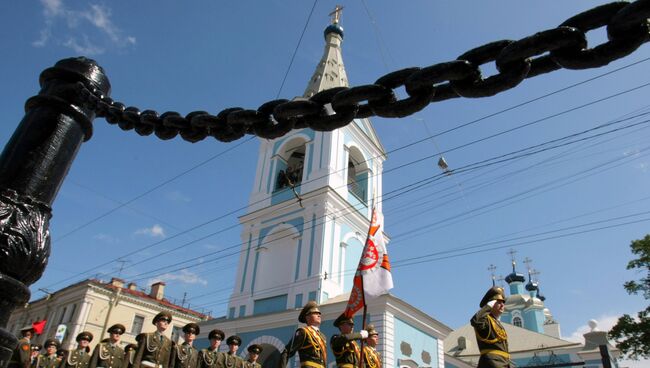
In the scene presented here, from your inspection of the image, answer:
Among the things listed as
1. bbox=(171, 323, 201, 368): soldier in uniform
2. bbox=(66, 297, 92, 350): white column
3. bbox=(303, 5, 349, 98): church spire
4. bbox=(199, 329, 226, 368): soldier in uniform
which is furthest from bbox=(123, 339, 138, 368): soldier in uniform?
bbox=(66, 297, 92, 350): white column

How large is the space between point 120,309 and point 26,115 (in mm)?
36175

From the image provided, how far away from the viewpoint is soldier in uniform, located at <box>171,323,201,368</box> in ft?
24.9

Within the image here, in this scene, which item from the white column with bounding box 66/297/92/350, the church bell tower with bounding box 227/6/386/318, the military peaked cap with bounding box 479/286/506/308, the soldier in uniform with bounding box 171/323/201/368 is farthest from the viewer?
the white column with bounding box 66/297/92/350

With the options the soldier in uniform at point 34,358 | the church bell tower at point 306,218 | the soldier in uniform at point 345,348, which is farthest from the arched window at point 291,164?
the soldier in uniform at point 345,348

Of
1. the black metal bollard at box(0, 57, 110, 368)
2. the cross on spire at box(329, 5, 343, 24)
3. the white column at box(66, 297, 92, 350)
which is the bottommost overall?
the black metal bollard at box(0, 57, 110, 368)

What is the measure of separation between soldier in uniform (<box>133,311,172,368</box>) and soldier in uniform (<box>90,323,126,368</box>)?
2.52 feet

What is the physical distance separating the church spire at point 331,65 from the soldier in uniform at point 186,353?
15720 millimetres

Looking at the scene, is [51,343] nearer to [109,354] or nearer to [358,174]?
[109,354]

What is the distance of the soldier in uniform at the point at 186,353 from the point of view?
759 cm

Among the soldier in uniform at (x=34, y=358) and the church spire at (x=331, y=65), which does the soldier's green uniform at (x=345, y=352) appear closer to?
the soldier in uniform at (x=34, y=358)

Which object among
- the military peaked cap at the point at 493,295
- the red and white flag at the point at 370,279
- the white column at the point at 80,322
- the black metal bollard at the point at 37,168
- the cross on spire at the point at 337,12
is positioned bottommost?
the black metal bollard at the point at 37,168

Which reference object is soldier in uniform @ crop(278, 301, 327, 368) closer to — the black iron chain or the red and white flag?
the red and white flag

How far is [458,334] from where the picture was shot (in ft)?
148

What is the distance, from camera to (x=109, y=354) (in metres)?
7.93
